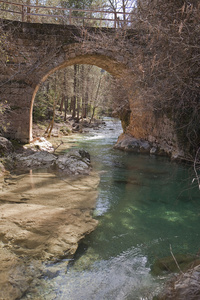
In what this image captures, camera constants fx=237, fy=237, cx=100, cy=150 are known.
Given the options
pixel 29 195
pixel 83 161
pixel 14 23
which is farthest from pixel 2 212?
pixel 14 23

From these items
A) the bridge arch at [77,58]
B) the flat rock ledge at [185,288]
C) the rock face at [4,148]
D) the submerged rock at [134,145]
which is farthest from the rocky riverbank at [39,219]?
the bridge arch at [77,58]

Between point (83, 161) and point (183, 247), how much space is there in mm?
4285

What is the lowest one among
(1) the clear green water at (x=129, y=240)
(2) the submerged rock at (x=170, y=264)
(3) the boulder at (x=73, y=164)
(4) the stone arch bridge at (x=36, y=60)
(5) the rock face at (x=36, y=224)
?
(1) the clear green water at (x=129, y=240)

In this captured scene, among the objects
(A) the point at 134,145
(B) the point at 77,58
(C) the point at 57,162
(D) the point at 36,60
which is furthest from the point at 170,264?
(B) the point at 77,58

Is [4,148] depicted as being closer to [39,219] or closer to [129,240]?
[39,219]

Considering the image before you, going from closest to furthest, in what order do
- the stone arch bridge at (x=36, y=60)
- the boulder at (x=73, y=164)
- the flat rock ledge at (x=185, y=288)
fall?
the flat rock ledge at (x=185, y=288) → the boulder at (x=73, y=164) → the stone arch bridge at (x=36, y=60)

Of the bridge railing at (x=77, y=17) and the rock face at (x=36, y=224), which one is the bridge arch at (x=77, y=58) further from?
the rock face at (x=36, y=224)

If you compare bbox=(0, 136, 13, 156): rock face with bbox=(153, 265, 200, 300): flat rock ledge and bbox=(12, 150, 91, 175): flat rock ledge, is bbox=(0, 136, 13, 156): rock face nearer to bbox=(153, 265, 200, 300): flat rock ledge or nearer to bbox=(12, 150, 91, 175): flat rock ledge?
bbox=(12, 150, 91, 175): flat rock ledge

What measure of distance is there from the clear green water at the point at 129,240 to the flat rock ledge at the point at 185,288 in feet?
1.01

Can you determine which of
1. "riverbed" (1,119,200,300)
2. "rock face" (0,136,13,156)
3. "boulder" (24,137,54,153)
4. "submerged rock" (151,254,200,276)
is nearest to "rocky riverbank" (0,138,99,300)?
"riverbed" (1,119,200,300)

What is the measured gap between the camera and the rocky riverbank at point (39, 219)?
2.40 m

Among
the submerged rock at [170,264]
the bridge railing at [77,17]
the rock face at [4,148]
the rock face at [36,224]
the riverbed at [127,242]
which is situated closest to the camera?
the riverbed at [127,242]

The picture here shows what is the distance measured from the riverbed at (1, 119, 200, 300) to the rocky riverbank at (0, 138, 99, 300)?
0.13 meters

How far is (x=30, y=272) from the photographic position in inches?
93.1
